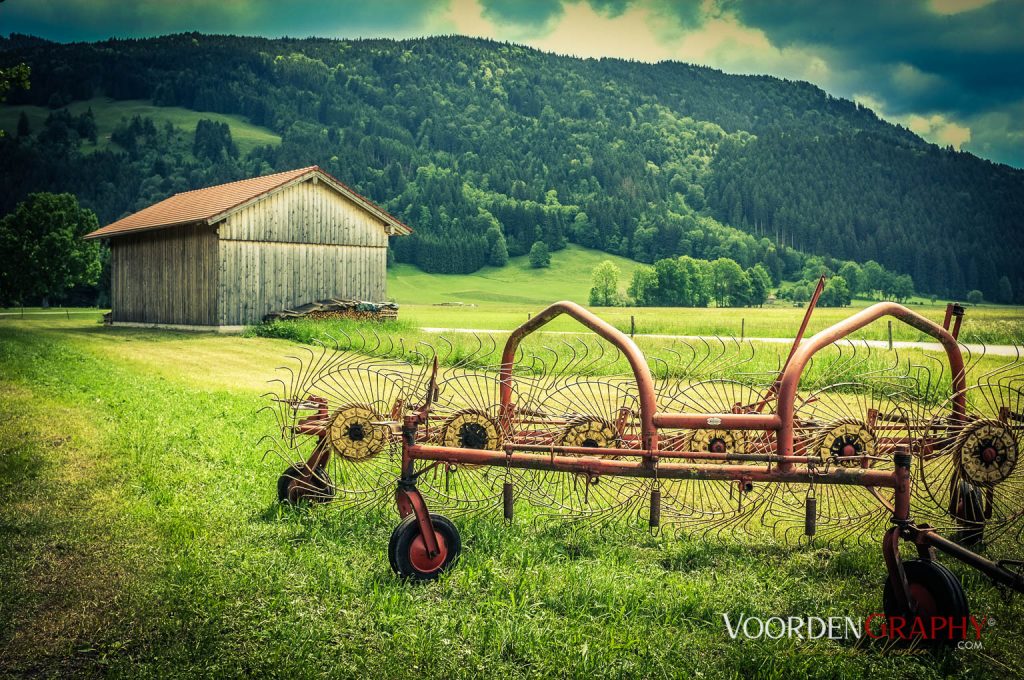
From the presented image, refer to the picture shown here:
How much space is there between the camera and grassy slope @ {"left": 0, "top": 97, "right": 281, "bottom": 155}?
521 ft

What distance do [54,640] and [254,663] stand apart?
4.37 ft

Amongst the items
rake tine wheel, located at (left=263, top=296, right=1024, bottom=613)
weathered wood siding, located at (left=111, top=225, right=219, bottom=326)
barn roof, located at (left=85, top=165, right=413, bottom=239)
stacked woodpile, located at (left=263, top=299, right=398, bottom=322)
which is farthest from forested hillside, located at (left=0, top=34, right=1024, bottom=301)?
rake tine wheel, located at (left=263, top=296, right=1024, bottom=613)

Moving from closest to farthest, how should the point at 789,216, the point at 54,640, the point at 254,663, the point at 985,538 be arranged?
the point at 254,663
the point at 54,640
the point at 985,538
the point at 789,216

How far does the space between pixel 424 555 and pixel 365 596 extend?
19.8 inches

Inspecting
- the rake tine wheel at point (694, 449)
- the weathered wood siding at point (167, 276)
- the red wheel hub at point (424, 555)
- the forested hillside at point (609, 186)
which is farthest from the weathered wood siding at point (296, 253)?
the forested hillside at point (609, 186)

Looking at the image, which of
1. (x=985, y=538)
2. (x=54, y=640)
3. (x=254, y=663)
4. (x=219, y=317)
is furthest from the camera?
(x=219, y=317)

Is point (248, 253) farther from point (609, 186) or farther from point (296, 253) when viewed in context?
point (609, 186)

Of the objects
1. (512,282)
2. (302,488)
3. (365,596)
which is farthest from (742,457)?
(512,282)

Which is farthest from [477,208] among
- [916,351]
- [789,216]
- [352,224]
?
[916,351]

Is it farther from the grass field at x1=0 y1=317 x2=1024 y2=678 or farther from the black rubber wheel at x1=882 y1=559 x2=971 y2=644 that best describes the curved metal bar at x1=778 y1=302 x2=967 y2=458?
the grass field at x1=0 y1=317 x2=1024 y2=678

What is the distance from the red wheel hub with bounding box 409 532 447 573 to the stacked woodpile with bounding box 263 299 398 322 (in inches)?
1030

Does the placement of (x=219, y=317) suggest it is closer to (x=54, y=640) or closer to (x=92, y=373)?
(x=92, y=373)

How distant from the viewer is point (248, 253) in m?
29.6

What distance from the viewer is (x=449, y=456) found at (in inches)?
199
